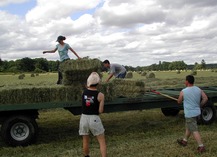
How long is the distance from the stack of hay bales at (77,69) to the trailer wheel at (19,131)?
133 centimetres

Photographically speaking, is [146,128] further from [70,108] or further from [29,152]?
[29,152]

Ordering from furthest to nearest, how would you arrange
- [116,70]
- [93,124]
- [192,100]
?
[116,70] → [192,100] → [93,124]

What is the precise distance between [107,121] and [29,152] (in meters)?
3.85

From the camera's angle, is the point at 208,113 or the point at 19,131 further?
the point at 208,113

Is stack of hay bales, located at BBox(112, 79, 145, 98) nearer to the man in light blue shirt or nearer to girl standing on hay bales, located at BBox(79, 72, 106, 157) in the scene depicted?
the man in light blue shirt

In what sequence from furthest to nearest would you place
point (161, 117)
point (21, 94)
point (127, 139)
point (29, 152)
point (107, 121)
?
point (161, 117) → point (107, 121) → point (127, 139) → point (21, 94) → point (29, 152)

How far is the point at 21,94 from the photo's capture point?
24.4ft

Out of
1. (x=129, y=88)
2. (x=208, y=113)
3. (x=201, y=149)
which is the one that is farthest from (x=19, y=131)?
(x=208, y=113)

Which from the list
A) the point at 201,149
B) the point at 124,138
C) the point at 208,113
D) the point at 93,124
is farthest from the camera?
the point at 208,113

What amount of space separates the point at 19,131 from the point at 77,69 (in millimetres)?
1942

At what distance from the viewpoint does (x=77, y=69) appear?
7992mm

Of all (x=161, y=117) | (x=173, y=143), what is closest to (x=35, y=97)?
(x=173, y=143)

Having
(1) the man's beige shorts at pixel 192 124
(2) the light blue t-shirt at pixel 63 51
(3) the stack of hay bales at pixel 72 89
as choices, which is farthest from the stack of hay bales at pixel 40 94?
(1) the man's beige shorts at pixel 192 124

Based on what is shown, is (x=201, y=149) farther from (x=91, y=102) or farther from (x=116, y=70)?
(x=116, y=70)
